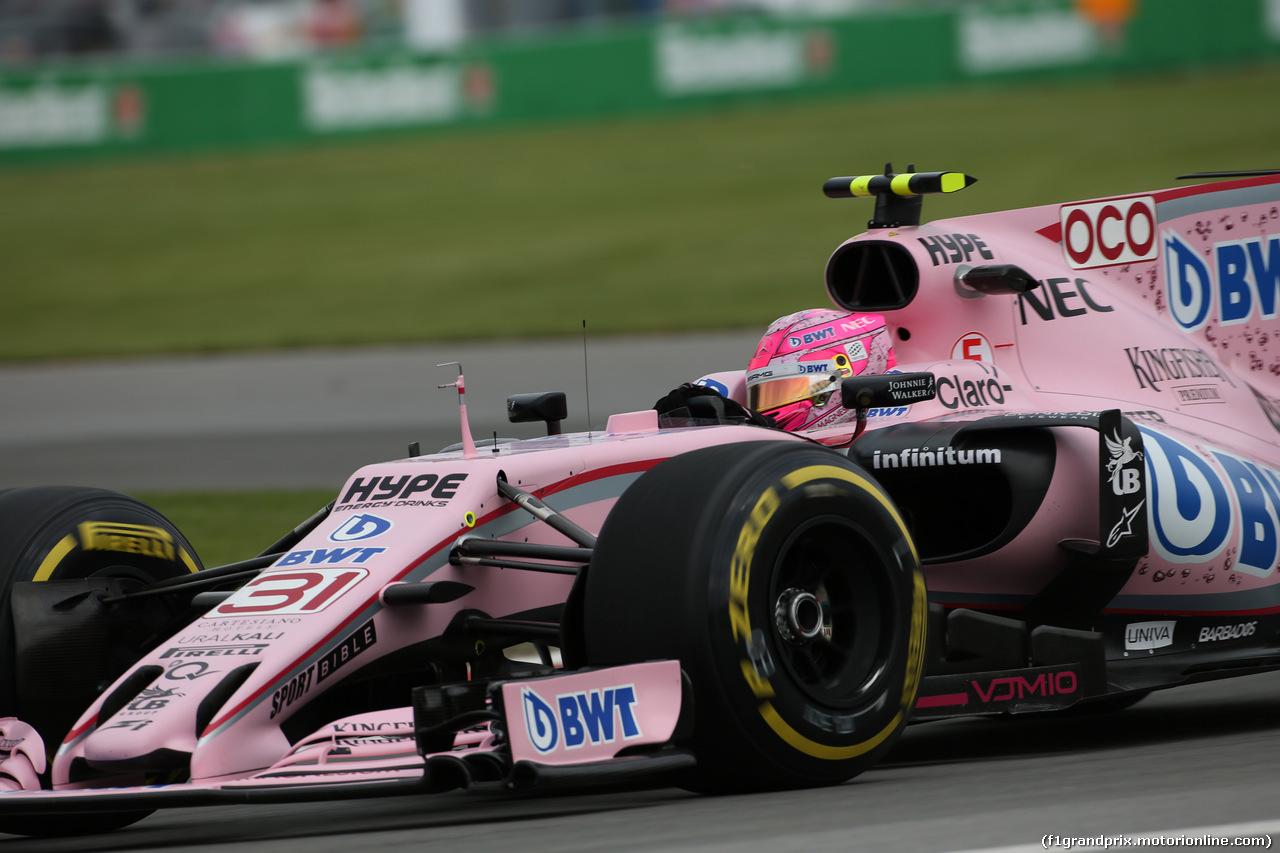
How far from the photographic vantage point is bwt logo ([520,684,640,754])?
421 centimetres

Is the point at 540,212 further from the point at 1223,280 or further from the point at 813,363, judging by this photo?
the point at 813,363

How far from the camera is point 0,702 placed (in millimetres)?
5352

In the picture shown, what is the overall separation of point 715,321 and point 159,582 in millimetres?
13172

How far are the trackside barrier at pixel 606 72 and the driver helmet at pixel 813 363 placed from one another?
77.6 ft

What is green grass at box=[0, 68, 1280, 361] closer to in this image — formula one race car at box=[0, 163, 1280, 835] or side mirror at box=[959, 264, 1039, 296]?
formula one race car at box=[0, 163, 1280, 835]

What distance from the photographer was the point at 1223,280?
22.9ft

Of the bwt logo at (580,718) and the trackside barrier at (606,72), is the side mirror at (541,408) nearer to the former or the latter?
the bwt logo at (580,718)

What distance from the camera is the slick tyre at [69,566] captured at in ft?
17.6

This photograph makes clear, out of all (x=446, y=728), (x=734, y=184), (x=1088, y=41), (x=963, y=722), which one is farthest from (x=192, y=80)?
(x=446, y=728)

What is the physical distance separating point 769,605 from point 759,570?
97 mm

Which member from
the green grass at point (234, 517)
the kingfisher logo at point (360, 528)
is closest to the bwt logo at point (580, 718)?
the kingfisher logo at point (360, 528)

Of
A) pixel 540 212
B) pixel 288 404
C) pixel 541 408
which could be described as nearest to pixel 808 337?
pixel 541 408

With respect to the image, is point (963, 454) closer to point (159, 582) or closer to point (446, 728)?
point (446, 728)

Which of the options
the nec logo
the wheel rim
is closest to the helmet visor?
the nec logo
